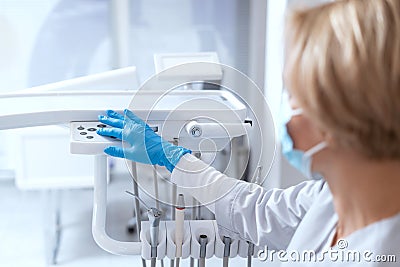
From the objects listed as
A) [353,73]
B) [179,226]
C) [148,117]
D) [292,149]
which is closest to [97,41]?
[148,117]

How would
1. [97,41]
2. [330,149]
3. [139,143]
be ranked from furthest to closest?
[97,41]
[139,143]
[330,149]

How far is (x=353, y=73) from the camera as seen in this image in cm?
79

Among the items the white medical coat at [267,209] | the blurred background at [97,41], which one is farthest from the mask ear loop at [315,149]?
the blurred background at [97,41]

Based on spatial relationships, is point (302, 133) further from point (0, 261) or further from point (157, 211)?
point (0, 261)

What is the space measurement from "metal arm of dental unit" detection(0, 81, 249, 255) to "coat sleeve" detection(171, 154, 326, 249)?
69 mm

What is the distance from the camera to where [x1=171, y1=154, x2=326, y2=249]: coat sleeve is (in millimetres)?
1190

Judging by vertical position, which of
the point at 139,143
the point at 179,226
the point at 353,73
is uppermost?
the point at 353,73

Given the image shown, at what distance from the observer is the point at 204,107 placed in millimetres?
1272

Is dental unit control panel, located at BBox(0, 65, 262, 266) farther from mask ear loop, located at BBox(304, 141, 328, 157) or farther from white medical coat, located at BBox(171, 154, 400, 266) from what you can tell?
mask ear loop, located at BBox(304, 141, 328, 157)

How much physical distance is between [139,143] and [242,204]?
0.26 meters

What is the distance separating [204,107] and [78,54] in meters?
2.02

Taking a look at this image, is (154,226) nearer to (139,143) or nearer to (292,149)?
(139,143)

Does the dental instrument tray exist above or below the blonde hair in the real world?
below

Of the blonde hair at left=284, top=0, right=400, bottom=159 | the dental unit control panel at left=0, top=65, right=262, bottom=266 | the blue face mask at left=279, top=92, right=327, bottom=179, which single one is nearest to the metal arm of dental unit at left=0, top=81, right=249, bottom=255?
the dental unit control panel at left=0, top=65, right=262, bottom=266
